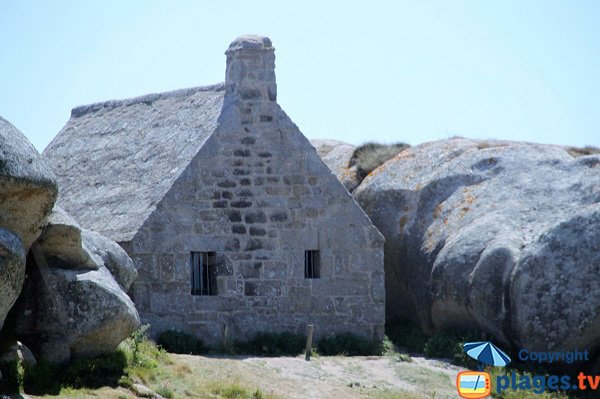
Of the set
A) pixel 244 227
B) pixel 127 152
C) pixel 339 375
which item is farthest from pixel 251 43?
pixel 339 375

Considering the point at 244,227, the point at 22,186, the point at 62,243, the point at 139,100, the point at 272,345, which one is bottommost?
the point at 272,345

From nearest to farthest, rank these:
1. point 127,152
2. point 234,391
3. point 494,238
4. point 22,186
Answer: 1. point 22,186
2. point 234,391
3. point 494,238
4. point 127,152

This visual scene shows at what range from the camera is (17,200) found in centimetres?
1349

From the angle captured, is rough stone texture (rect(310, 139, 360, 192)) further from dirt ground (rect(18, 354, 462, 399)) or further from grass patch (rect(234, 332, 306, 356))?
→ dirt ground (rect(18, 354, 462, 399))

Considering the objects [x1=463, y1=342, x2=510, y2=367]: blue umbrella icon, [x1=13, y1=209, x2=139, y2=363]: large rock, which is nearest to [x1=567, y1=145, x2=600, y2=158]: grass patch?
[x1=463, y1=342, x2=510, y2=367]: blue umbrella icon

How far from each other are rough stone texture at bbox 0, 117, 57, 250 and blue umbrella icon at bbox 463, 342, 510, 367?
25.5 feet

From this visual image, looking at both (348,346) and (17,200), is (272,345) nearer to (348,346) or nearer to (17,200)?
(348,346)

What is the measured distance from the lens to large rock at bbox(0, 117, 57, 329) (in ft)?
43.1

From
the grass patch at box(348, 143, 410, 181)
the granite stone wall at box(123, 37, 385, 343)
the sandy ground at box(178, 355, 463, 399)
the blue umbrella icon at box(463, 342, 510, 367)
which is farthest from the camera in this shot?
the grass patch at box(348, 143, 410, 181)

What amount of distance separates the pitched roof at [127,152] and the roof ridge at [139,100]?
0.03 meters

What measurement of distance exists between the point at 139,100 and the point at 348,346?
745 centimetres

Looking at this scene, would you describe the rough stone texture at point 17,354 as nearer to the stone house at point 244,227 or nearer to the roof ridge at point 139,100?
the stone house at point 244,227

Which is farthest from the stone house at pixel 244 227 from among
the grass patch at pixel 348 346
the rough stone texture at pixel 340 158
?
the rough stone texture at pixel 340 158

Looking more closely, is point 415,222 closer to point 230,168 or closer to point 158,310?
point 230,168
